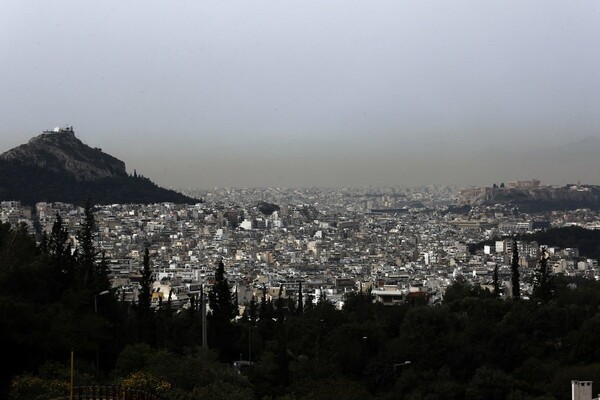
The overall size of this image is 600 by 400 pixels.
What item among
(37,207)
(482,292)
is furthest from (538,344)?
(37,207)

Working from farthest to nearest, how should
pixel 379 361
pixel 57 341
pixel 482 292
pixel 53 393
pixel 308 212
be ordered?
pixel 308 212 → pixel 482 292 → pixel 379 361 → pixel 57 341 → pixel 53 393

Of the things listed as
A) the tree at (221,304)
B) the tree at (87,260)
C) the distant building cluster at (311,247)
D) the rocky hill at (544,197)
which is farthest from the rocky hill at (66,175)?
the tree at (221,304)

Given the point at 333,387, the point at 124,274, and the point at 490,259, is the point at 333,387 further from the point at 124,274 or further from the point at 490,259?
the point at 490,259

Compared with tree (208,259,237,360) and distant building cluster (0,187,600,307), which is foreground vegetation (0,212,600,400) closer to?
tree (208,259,237,360)

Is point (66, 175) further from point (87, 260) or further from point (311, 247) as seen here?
point (87, 260)

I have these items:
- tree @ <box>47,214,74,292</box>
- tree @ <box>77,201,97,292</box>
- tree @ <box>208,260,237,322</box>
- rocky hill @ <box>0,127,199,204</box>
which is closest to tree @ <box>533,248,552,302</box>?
tree @ <box>208,260,237,322</box>

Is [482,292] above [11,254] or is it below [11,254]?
below

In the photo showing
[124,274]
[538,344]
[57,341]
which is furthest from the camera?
[124,274]

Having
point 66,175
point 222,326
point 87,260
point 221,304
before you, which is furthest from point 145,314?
point 66,175
